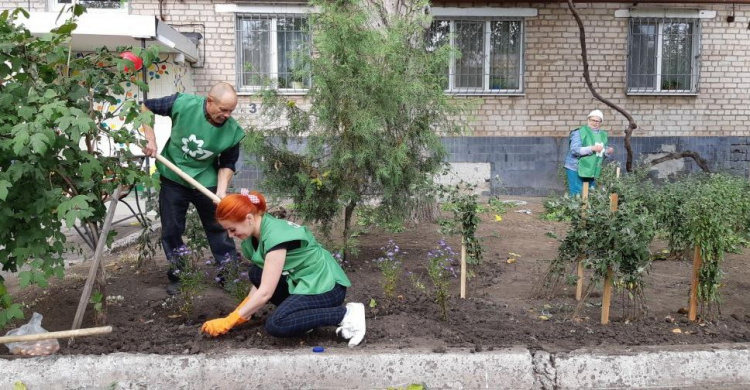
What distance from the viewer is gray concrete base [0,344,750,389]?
10.6ft

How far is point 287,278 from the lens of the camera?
3.62 metres

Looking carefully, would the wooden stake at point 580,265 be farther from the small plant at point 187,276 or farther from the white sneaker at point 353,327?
the small plant at point 187,276

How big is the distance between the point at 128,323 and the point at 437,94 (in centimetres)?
258

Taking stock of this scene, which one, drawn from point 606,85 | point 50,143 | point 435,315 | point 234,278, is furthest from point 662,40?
point 50,143

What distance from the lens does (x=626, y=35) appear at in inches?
455

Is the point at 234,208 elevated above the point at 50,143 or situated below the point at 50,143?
below

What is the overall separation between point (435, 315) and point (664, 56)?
9589mm

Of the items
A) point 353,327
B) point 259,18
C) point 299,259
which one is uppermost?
point 259,18

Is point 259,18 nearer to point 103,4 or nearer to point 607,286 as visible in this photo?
point 103,4

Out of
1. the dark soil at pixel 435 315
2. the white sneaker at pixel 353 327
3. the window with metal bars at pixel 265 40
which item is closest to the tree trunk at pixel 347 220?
the dark soil at pixel 435 315

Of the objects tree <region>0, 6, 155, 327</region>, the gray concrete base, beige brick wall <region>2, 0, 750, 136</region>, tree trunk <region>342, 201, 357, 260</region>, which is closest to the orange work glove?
the gray concrete base

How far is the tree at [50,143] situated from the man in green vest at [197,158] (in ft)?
2.65

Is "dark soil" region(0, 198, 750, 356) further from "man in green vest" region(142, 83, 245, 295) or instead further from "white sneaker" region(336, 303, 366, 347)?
"man in green vest" region(142, 83, 245, 295)

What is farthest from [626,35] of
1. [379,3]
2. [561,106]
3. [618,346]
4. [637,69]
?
[618,346]
